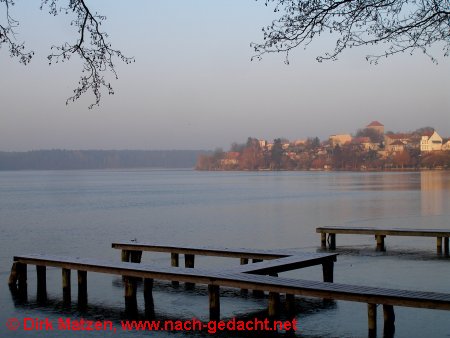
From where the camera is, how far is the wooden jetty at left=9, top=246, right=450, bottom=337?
8.30m

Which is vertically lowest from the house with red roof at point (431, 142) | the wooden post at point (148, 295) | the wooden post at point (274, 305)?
the wooden post at point (148, 295)

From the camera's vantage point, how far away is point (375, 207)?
36.9 metres

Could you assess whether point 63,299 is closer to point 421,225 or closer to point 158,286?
point 158,286

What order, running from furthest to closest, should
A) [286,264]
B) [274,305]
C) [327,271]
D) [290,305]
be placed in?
[327,271]
[286,264]
[290,305]
[274,305]

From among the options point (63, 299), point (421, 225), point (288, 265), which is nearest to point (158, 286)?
point (63, 299)

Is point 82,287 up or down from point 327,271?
down

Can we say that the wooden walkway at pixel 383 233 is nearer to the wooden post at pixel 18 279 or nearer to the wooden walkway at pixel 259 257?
the wooden walkway at pixel 259 257

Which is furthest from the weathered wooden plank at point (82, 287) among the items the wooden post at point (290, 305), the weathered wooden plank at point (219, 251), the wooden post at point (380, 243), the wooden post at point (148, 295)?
the wooden post at point (380, 243)

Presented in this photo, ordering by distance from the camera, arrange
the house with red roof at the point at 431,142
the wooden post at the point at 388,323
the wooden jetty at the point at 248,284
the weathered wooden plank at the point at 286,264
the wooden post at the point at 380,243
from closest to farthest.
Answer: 1. the wooden jetty at the point at 248,284
2. the wooden post at the point at 388,323
3. the weathered wooden plank at the point at 286,264
4. the wooden post at the point at 380,243
5. the house with red roof at the point at 431,142

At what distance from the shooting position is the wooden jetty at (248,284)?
27.2 ft

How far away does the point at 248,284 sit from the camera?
30.0 ft

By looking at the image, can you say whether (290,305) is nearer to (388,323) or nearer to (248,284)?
(248,284)

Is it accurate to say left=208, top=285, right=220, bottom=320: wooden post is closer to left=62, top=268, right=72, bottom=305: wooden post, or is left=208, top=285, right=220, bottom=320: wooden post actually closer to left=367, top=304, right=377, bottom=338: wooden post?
left=367, top=304, right=377, bottom=338: wooden post

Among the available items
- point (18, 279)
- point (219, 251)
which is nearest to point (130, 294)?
point (219, 251)
